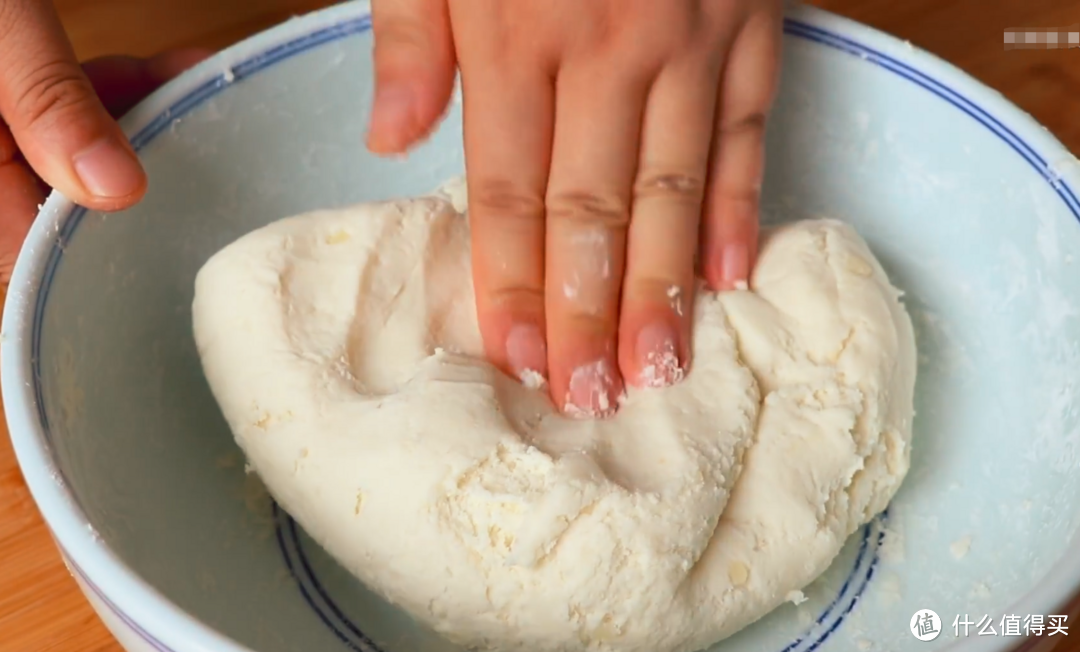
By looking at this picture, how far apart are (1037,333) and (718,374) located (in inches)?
10.9

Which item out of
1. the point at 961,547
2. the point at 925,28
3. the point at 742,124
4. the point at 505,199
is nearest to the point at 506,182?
the point at 505,199

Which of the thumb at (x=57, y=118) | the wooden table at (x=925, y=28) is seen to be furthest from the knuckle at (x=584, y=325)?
the wooden table at (x=925, y=28)

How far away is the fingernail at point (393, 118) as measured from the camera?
2.45ft

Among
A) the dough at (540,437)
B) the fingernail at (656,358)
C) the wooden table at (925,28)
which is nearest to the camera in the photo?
the dough at (540,437)

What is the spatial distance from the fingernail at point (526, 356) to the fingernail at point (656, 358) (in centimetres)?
8

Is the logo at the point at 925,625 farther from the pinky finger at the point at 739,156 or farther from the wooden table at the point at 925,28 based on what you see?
the wooden table at the point at 925,28

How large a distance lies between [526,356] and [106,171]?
344 mm

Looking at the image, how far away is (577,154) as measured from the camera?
0.76 metres

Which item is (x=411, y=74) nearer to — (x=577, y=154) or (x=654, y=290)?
(x=577, y=154)

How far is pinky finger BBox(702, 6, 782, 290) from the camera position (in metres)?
0.81

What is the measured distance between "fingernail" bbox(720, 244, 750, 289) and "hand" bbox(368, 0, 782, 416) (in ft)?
0.15

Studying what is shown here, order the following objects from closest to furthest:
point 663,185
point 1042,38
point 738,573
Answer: point 738,573
point 663,185
point 1042,38

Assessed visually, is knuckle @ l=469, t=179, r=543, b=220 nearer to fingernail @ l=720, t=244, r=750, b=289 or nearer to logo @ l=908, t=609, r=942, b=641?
fingernail @ l=720, t=244, r=750, b=289

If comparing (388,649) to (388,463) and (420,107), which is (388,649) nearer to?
(388,463)
